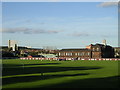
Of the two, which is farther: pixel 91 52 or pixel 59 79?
pixel 91 52

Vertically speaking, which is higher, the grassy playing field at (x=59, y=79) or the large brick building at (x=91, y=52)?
the large brick building at (x=91, y=52)

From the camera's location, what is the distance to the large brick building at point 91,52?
133 meters

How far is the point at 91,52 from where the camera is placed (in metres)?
134

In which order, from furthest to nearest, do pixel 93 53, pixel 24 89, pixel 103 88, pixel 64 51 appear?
pixel 64 51 → pixel 93 53 → pixel 103 88 → pixel 24 89

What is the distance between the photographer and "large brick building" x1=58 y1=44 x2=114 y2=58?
13280cm

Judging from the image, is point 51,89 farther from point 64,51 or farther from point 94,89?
point 64,51

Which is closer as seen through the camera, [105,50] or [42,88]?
[42,88]

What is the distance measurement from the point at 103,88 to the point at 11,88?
6.83m

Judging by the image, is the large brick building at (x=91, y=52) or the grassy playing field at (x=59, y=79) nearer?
the grassy playing field at (x=59, y=79)

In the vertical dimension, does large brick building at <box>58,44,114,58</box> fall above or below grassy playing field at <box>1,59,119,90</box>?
above

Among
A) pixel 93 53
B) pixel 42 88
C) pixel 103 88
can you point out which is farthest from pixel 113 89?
pixel 93 53

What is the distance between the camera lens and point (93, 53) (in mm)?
133250

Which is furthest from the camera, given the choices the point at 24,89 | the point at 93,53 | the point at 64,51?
the point at 64,51

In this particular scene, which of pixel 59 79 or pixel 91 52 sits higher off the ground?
pixel 91 52
